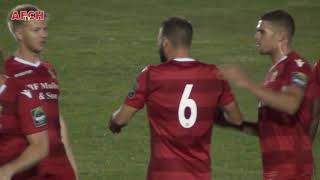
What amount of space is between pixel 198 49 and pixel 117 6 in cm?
695

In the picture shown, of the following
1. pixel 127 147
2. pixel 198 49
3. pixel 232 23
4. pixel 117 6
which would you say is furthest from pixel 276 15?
pixel 117 6

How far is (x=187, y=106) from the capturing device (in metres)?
7.08

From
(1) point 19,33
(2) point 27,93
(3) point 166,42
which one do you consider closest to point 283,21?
(3) point 166,42

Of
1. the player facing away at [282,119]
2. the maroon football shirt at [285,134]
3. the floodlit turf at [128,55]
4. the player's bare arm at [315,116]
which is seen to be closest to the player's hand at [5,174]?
the player facing away at [282,119]

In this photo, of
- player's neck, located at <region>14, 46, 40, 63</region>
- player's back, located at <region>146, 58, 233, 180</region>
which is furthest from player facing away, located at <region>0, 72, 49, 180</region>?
player's back, located at <region>146, 58, 233, 180</region>

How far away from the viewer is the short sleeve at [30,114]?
20.9 ft

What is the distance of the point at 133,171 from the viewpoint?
1263 centimetres

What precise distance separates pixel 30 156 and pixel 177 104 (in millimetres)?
1325

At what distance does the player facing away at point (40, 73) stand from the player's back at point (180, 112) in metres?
0.69

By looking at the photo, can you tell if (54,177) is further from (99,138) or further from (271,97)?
(99,138)

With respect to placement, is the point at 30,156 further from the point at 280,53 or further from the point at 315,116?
the point at 315,116

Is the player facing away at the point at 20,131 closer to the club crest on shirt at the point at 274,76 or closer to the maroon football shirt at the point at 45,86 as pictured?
the maroon football shirt at the point at 45,86

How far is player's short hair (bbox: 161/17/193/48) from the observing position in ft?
23.4

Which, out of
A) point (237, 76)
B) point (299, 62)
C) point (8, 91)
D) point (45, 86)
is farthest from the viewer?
point (299, 62)
